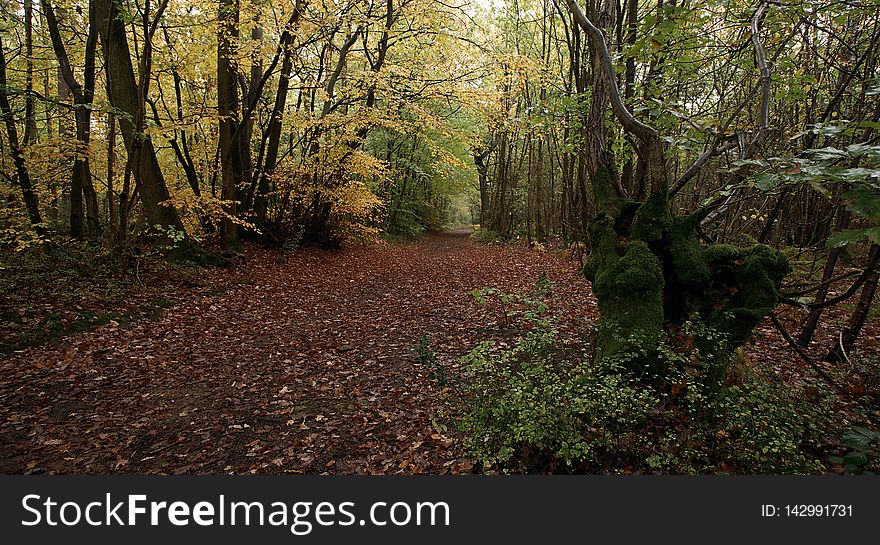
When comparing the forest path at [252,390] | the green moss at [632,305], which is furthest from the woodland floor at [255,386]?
the green moss at [632,305]

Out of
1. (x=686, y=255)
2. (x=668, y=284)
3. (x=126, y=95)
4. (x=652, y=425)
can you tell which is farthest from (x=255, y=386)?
(x=126, y=95)

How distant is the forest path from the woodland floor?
0.7 inches

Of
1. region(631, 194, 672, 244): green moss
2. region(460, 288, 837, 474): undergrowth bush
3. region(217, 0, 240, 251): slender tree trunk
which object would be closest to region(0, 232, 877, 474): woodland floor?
region(460, 288, 837, 474): undergrowth bush

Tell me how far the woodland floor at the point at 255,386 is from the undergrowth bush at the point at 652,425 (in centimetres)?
71

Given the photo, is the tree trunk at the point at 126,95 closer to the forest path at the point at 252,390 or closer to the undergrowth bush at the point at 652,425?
the forest path at the point at 252,390

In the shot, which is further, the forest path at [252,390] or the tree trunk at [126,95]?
the tree trunk at [126,95]

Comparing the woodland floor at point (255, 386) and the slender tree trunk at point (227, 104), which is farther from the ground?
A: the slender tree trunk at point (227, 104)

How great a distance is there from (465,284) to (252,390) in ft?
23.9

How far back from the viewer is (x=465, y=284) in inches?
464

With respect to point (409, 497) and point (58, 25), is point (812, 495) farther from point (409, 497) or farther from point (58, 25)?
point (58, 25)

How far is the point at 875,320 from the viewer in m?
6.61

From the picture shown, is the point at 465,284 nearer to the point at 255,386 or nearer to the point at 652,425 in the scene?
the point at 255,386

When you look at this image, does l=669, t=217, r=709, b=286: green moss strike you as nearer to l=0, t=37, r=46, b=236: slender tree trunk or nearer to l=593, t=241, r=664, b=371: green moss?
l=593, t=241, r=664, b=371: green moss

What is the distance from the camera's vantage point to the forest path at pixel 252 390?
3.94m
